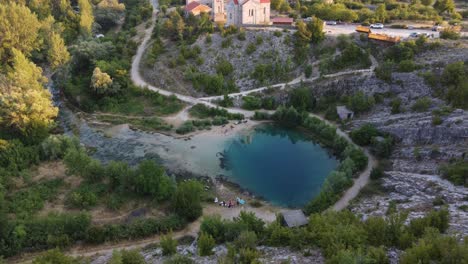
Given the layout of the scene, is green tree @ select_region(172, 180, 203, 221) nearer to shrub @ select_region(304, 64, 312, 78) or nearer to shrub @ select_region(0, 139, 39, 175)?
shrub @ select_region(0, 139, 39, 175)

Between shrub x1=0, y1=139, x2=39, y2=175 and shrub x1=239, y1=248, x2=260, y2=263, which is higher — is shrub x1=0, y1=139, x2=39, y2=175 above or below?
above

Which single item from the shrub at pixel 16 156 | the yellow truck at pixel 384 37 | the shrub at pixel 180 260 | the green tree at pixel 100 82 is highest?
the yellow truck at pixel 384 37

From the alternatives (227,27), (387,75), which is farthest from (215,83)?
(387,75)

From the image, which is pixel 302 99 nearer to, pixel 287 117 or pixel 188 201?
pixel 287 117

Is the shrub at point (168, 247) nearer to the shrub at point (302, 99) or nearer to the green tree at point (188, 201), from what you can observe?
the green tree at point (188, 201)

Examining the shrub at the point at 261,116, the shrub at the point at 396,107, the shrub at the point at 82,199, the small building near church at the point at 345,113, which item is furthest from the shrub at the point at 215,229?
the shrub at the point at 396,107

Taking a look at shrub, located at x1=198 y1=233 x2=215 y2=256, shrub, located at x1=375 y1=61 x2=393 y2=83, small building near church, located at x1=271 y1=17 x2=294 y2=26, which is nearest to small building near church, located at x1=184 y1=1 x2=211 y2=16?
small building near church, located at x1=271 y1=17 x2=294 y2=26
